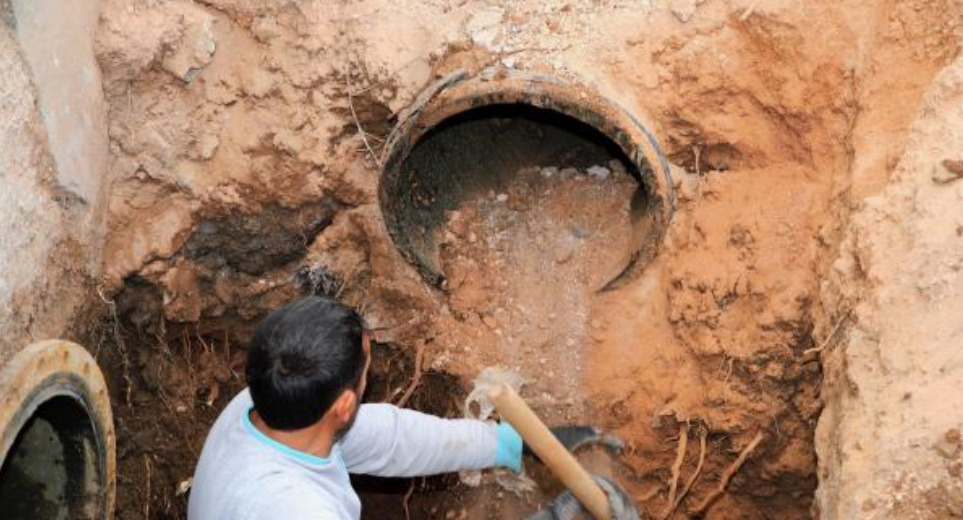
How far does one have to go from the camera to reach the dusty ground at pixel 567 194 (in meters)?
3.17

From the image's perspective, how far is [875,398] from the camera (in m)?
2.47

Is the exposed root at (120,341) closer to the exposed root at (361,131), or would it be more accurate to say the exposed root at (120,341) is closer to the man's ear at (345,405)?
the exposed root at (361,131)

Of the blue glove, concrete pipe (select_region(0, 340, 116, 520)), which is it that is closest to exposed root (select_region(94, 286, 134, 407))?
concrete pipe (select_region(0, 340, 116, 520))

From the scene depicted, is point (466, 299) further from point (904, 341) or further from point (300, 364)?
point (904, 341)

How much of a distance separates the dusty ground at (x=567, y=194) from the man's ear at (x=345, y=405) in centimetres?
122

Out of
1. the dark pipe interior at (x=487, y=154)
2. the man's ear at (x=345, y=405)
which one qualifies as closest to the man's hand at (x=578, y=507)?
the man's ear at (x=345, y=405)

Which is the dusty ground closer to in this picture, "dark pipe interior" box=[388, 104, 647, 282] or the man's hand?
"dark pipe interior" box=[388, 104, 647, 282]

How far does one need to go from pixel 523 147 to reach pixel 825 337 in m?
1.41

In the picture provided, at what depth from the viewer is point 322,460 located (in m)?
2.42

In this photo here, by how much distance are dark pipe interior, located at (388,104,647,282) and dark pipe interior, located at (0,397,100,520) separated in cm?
132

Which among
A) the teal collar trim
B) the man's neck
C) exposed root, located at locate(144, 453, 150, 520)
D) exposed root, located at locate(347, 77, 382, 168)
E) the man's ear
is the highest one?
exposed root, located at locate(347, 77, 382, 168)

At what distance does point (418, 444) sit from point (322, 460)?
407 mm

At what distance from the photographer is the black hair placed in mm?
2248

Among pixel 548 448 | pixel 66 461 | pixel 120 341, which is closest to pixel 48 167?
pixel 120 341
